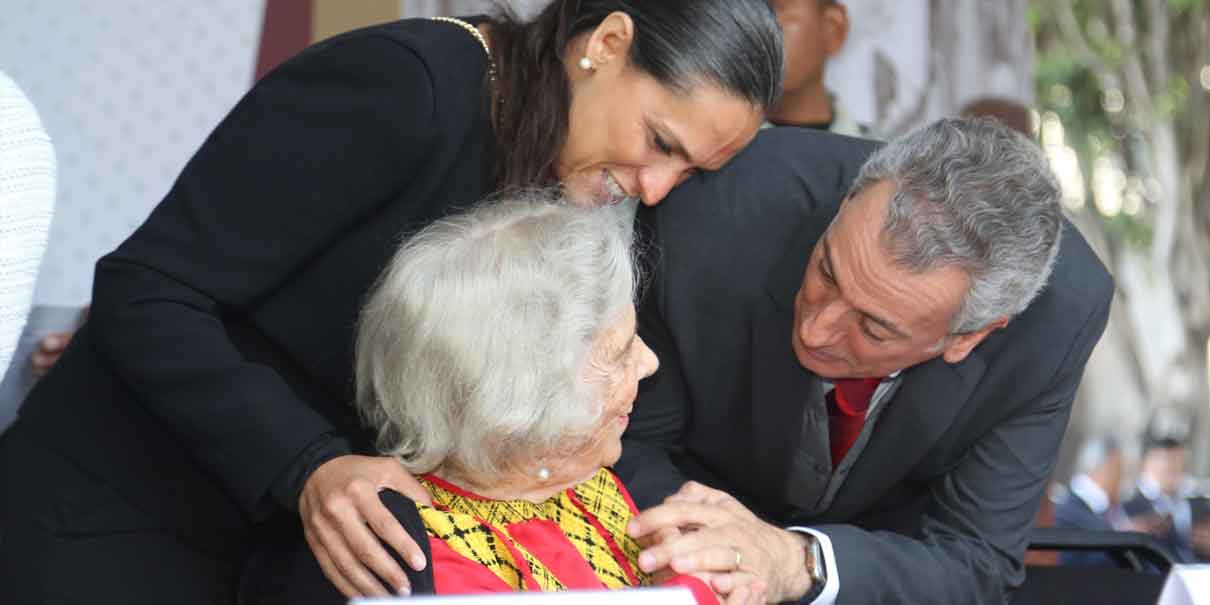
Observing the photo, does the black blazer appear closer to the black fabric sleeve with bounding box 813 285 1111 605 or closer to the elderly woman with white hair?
the elderly woman with white hair

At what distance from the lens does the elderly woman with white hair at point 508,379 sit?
1.73m

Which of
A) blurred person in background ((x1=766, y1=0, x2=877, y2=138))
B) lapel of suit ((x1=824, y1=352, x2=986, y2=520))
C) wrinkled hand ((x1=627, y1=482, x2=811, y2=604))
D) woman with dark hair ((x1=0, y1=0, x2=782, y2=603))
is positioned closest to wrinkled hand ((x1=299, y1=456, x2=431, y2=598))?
woman with dark hair ((x1=0, y1=0, x2=782, y2=603))

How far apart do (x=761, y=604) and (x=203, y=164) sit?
99 cm

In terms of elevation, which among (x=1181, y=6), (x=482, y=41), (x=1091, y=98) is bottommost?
(x=1091, y=98)

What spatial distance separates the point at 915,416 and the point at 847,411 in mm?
137

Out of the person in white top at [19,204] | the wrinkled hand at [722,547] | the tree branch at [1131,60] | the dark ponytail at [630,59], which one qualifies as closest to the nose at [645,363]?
the wrinkled hand at [722,547]

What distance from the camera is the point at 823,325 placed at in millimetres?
2162

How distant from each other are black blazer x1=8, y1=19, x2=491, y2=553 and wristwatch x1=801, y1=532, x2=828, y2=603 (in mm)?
757

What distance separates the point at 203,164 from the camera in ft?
→ 6.13

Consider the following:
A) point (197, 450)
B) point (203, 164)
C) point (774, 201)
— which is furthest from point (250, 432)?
point (774, 201)

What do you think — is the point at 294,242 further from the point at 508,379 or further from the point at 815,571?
the point at 815,571

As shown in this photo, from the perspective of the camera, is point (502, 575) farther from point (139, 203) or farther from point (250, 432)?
point (139, 203)

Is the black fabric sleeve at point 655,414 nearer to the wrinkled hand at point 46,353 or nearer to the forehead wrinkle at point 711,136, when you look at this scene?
the forehead wrinkle at point 711,136

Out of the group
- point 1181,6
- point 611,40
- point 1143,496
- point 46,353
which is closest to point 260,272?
point 611,40
